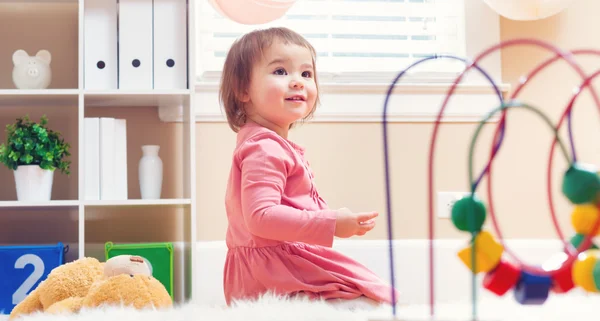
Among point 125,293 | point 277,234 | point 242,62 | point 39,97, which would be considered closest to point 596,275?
point 277,234

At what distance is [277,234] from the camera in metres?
1.26

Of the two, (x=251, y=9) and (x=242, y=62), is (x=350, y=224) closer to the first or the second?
(x=242, y=62)

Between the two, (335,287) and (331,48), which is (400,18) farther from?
(335,287)

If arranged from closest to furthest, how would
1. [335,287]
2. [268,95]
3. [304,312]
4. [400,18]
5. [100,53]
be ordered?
[304,312] → [335,287] → [268,95] → [100,53] → [400,18]

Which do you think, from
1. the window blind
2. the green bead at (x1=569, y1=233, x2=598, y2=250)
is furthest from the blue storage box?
the green bead at (x1=569, y1=233, x2=598, y2=250)

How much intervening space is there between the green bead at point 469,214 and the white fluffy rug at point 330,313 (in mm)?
211

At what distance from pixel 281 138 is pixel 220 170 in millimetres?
903

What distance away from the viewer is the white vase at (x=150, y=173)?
2.13 meters

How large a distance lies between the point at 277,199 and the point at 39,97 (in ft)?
3.65

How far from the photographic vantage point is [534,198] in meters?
2.43

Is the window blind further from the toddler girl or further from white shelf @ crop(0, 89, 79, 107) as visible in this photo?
the toddler girl

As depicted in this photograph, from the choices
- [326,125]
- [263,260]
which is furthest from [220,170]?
[263,260]

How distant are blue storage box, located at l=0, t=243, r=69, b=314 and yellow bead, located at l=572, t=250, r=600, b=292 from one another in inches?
63.1

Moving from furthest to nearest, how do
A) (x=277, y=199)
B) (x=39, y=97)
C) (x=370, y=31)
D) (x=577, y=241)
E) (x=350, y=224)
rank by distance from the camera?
(x=370, y=31), (x=39, y=97), (x=277, y=199), (x=350, y=224), (x=577, y=241)
